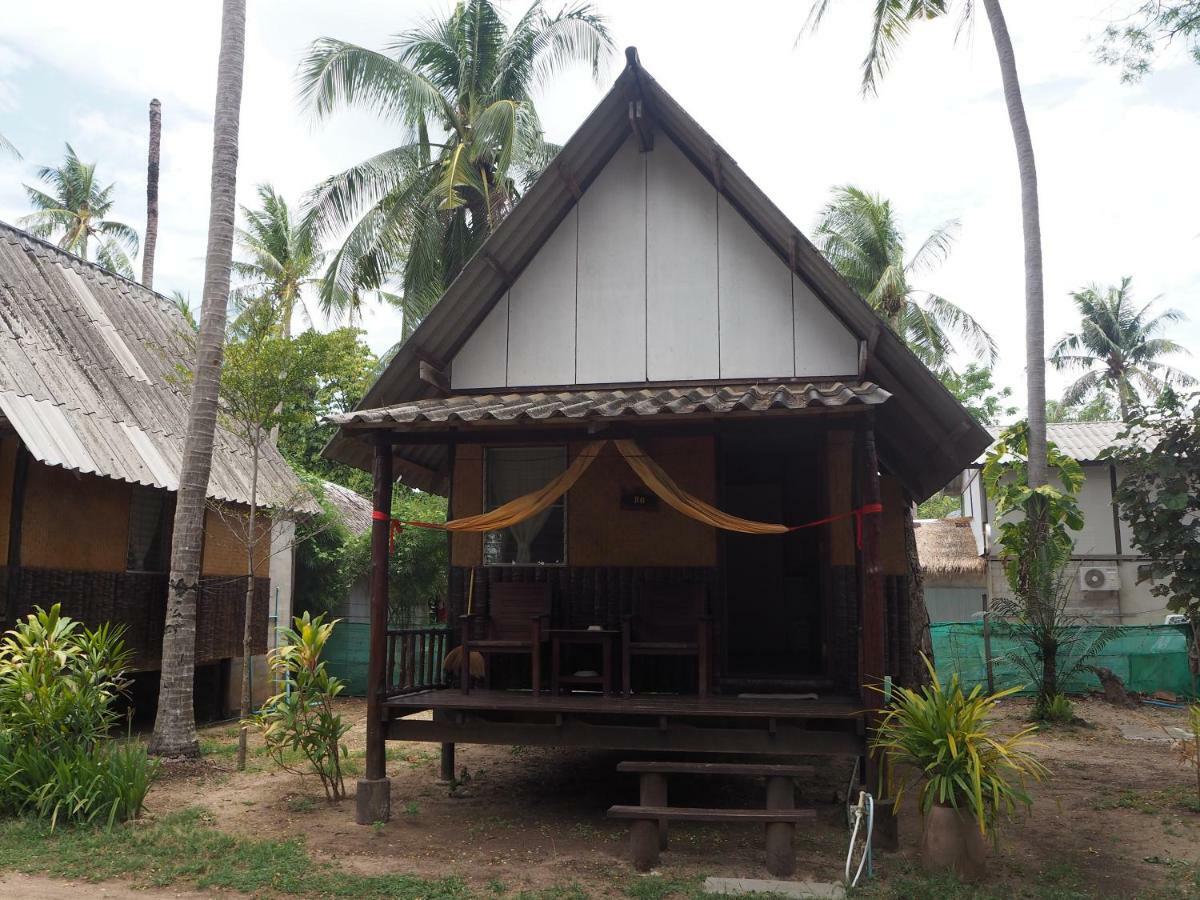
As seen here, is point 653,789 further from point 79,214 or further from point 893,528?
point 79,214

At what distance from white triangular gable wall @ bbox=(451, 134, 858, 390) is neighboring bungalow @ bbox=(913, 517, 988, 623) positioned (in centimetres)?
1506

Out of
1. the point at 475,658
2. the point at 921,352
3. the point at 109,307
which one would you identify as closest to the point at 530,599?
the point at 475,658

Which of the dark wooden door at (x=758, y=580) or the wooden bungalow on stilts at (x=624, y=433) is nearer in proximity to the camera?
the wooden bungalow on stilts at (x=624, y=433)

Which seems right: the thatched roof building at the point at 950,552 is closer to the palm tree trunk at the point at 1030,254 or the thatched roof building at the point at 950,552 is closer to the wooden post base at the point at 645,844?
the palm tree trunk at the point at 1030,254

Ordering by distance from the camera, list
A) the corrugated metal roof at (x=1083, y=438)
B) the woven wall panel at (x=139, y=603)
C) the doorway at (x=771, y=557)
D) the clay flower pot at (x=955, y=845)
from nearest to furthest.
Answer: the clay flower pot at (x=955, y=845) → the woven wall panel at (x=139, y=603) → the doorway at (x=771, y=557) → the corrugated metal roof at (x=1083, y=438)

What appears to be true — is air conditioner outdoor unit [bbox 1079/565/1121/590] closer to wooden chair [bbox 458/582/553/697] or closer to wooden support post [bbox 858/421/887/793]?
wooden support post [bbox 858/421/887/793]

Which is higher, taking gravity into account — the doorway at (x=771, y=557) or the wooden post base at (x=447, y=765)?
the doorway at (x=771, y=557)

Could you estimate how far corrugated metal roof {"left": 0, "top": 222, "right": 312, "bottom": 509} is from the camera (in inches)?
408

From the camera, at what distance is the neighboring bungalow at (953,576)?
75.0 feet

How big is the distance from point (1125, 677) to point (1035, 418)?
442 centimetres

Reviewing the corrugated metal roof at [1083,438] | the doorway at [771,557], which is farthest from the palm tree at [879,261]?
the doorway at [771,557]

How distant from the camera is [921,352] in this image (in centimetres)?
2477

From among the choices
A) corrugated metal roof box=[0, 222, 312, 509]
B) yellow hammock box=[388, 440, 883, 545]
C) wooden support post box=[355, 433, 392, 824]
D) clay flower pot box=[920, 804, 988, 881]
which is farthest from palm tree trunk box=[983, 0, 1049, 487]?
corrugated metal roof box=[0, 222, 312, 509]

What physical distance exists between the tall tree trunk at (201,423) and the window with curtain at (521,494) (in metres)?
3.07
